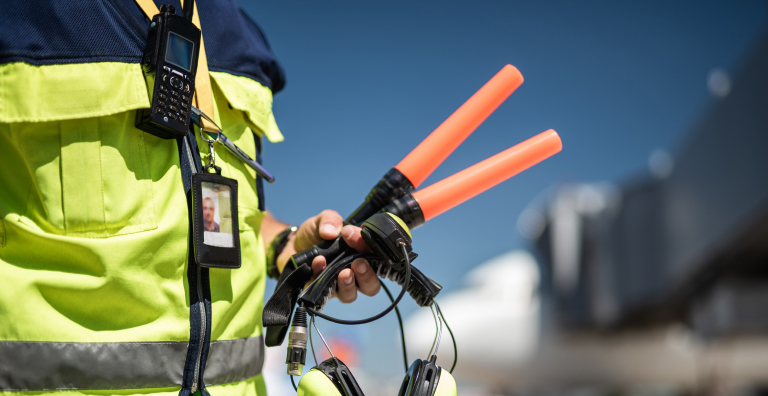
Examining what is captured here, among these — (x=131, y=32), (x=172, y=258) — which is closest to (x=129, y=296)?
(x=172, y=258)

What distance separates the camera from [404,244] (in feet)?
3.14

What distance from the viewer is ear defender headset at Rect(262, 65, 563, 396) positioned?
2.95 ft

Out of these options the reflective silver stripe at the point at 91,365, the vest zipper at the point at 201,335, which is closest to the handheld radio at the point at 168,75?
the vest zipper at the point at 201,335

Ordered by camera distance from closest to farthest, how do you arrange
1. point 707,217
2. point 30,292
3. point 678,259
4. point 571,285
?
1. point 30,292
2. point 707,217
3. point 678,259
4. point 571,285

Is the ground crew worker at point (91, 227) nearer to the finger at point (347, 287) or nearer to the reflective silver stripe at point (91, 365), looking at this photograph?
the reflective silver stripe at point (91, 365)

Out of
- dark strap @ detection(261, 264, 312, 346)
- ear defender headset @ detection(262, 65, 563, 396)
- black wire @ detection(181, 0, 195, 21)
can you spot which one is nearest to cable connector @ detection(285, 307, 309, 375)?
ear defender headset @ detection(262, 65, 563, 396)

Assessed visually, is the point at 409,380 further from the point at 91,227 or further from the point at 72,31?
the point at 72,31

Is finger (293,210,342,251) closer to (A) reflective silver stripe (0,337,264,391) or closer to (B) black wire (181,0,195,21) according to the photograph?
(A) reflective silver stripe (0,337,264,391)

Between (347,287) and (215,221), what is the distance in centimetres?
29

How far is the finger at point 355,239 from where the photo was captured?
107cm

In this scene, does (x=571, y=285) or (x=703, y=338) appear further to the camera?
(x=571, y=285)

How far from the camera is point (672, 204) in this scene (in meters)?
9.41

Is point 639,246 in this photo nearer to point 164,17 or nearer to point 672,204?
point 672,204

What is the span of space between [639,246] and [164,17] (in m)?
11.8
